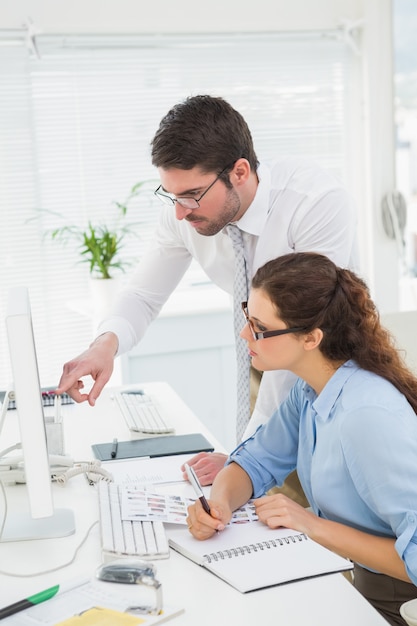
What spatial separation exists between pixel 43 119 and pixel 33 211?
0.40 meters

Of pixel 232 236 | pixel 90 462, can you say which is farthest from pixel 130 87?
pixel 90 462

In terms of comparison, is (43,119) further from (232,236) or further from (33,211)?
(232,236)

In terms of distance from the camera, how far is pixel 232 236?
2.03 metres

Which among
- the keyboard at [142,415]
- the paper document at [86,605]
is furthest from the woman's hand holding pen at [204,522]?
the keyboard at [142,415]

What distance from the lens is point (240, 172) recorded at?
1.93m

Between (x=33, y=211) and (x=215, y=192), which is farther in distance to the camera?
(x=33, y=211)

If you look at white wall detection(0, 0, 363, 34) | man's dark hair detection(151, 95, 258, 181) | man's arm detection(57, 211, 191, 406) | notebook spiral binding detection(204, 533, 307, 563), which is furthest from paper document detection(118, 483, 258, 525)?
white wall detection(0, 0, 363, 34)

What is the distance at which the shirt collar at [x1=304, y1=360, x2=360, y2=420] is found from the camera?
1539 mm

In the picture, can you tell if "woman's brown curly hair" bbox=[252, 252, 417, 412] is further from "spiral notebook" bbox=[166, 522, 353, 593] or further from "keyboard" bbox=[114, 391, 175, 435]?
"keyboard" bbox=[114, 391, 175, 435]

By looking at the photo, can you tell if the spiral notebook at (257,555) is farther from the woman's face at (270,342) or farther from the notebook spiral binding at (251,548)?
the woman's face at (270,342)

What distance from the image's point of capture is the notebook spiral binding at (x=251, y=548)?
1.34 m

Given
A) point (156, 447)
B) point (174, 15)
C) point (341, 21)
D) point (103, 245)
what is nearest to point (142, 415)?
point (156, 447)

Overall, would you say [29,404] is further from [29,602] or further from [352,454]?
[352,454]

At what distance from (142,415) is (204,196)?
636 millimetres
